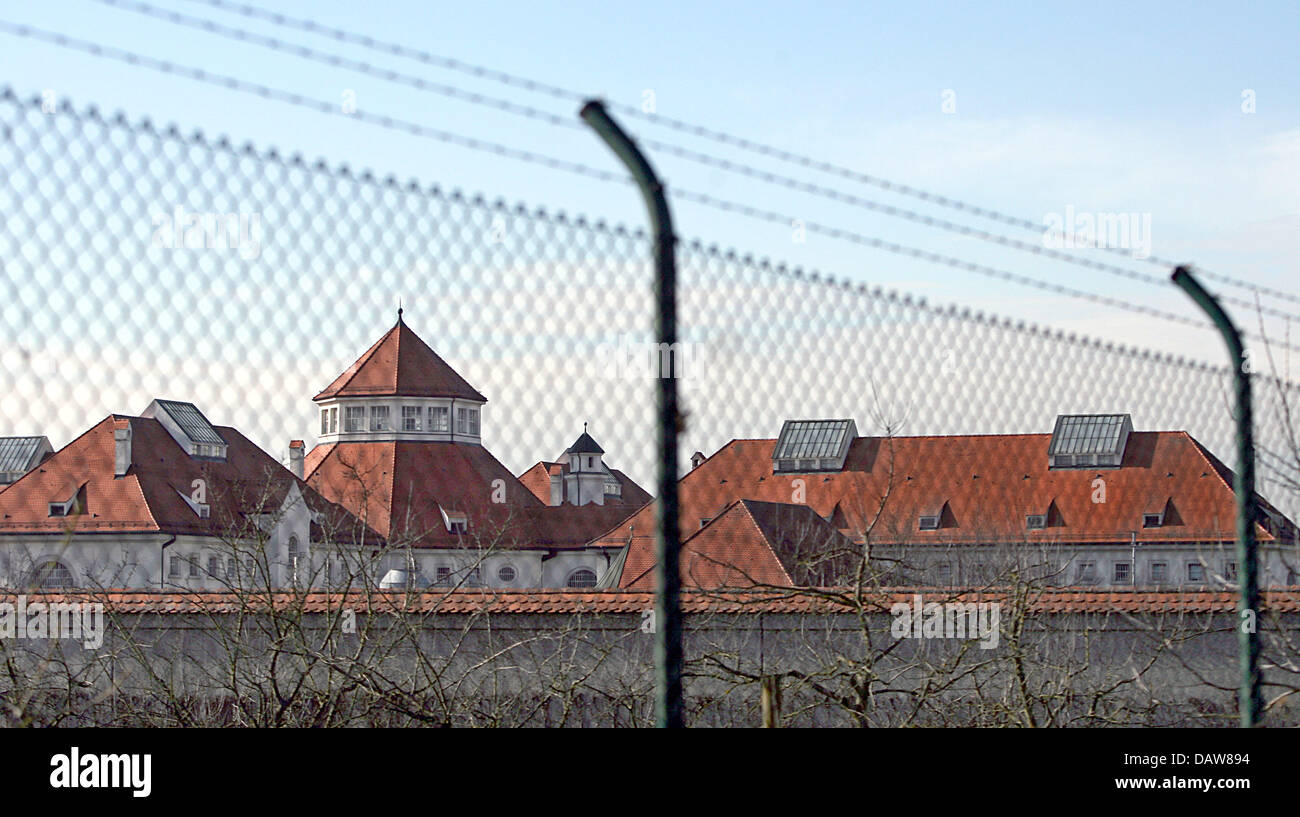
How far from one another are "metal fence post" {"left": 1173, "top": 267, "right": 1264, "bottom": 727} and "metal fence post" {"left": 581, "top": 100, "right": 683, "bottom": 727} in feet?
6.60

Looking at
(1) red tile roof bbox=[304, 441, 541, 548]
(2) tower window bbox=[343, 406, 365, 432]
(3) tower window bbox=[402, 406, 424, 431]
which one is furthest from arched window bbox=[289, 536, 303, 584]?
(3) tower window bbox=[402, 406, 424, 431]

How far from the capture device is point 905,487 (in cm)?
662

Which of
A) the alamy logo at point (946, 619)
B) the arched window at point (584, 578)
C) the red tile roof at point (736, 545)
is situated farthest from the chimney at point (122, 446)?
the arched window at point (584, 578)

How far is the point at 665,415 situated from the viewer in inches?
137

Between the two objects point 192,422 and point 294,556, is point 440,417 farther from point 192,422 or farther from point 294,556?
point 192,422

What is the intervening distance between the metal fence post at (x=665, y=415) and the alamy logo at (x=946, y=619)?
3.83 metres

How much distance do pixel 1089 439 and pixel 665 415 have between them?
476 centimetres

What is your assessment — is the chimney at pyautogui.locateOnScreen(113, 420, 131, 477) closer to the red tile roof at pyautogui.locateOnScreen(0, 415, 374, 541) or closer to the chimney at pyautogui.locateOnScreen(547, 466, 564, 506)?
the red tile roof at pyautogui.locateOnScreen(0, 415, 374, 541)

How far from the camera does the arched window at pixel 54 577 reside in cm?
373

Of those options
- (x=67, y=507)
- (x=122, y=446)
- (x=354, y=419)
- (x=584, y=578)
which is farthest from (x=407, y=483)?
(x=584, y=578)
